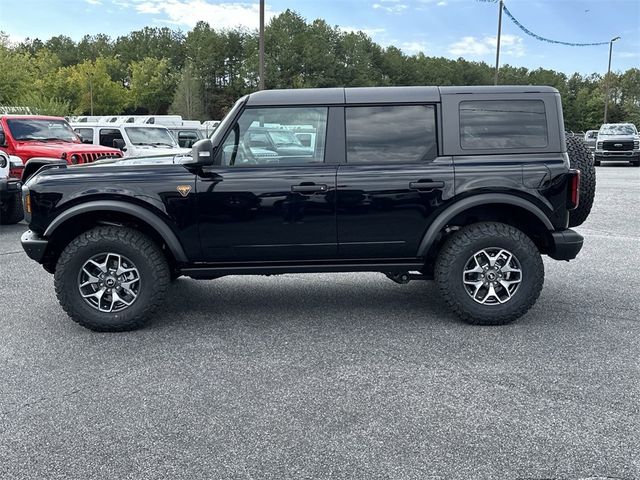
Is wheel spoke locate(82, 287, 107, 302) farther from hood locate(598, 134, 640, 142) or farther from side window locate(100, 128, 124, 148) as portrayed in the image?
hood locate(598, 134, 640, 142)

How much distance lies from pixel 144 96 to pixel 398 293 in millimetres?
74261

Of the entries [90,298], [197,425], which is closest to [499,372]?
[197,425]

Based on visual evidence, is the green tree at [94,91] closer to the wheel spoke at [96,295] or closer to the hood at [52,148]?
the hood at [52,148]

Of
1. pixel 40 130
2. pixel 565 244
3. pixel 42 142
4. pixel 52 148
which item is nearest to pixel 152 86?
pixel 40 130

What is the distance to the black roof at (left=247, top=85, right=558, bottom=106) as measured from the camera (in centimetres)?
461

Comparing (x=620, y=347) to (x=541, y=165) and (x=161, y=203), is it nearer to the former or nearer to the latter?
(x=541, y=165)

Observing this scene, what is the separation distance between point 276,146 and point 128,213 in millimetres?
1237

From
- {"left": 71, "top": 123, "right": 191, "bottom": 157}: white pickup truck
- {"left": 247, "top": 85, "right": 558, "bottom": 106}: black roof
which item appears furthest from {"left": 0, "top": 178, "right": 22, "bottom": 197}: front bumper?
{"left": 247, "top": 85, "right": 558, "bottom": 106}: black roof

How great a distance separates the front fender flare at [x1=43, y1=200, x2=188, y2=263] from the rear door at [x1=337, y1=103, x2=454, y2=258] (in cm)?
130

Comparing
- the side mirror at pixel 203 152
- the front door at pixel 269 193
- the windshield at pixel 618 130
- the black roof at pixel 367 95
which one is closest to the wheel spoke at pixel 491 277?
the front door at pixel 269 193

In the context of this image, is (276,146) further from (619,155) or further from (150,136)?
(619,155)

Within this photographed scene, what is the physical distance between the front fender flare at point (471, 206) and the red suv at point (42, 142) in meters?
8.48

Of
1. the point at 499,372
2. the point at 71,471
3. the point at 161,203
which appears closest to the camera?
the point at 71,471

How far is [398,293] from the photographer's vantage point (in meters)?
5.76
